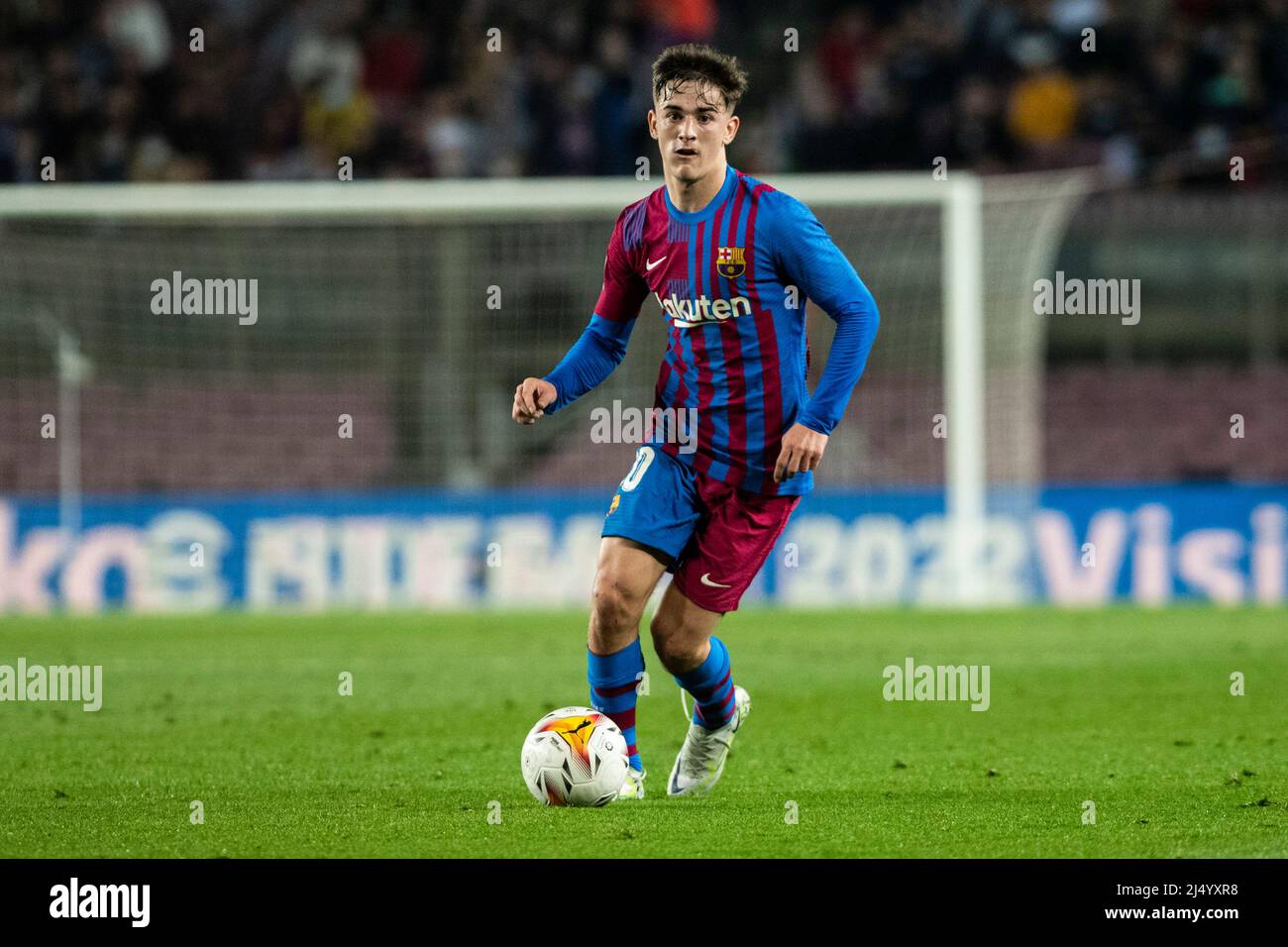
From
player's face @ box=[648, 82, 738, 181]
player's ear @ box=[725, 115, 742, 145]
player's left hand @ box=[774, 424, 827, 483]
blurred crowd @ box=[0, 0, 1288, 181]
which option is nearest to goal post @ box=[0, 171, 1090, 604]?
blurred crowd @ box=[0, 0, 1288, 181]

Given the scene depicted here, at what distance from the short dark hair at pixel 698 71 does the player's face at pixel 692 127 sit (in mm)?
20

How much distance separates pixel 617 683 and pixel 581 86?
47.1 ft

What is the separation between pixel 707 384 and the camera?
245 inches

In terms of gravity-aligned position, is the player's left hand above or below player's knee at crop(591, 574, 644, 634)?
above

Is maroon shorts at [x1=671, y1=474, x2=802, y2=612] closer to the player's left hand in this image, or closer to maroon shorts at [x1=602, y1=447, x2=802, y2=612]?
maroon shorts at [x1=602, y1=447, x2=802, y2=612]

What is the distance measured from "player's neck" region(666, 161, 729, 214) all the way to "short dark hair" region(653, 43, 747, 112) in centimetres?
23

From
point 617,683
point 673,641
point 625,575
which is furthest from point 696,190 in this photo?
point 617,683

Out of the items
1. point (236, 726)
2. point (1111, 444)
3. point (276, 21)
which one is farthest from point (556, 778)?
point (276, 21)

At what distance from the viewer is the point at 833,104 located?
20.4m

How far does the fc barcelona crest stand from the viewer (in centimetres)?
605

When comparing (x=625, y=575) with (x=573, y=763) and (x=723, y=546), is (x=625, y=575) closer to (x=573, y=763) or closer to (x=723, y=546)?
(x=723, y=546)

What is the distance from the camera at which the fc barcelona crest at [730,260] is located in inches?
238
